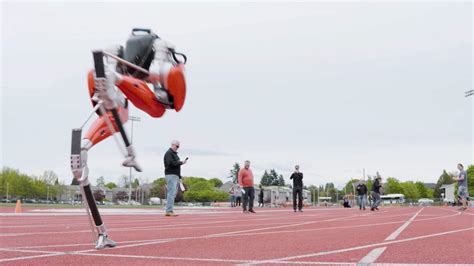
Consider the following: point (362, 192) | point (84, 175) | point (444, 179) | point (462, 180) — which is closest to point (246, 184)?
point (462, 180)

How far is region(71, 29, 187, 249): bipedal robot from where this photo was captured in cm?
412

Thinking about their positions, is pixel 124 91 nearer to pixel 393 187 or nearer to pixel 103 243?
pixel 103 243

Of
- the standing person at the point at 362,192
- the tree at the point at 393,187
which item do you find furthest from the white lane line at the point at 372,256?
the tree at the point at 393,187

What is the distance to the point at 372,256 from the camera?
12.8 ft

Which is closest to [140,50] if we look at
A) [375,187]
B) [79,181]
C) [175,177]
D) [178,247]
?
[79,181]

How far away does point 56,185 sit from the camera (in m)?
145

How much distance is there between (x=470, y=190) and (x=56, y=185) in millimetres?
111111

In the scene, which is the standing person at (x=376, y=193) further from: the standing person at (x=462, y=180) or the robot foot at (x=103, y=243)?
the robot foot at (x=103, y=243)

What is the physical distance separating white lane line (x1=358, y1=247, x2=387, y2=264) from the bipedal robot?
6.43 ft

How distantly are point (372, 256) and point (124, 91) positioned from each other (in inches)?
99.9

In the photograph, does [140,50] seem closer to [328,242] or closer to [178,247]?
[178,247]

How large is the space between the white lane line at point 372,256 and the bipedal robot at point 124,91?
1.96 metres

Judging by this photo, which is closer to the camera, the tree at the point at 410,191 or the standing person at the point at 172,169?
the standing person at the point at 172,169

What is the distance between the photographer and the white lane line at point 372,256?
359 centimetres
